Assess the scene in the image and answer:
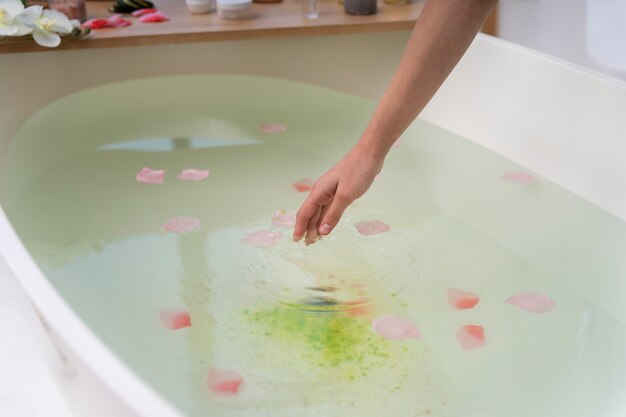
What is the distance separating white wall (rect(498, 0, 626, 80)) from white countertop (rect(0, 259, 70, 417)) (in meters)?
1.70

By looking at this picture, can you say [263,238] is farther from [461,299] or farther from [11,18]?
[11,18]

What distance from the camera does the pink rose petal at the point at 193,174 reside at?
2161 mm

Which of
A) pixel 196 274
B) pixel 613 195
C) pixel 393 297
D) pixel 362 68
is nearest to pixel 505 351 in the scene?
pixel 393 297

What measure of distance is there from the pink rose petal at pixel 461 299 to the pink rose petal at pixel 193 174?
0.87m

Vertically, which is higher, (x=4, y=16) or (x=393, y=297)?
(x=4, y=16)

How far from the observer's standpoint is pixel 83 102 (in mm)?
2482

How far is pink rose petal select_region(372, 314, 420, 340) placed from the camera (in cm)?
152

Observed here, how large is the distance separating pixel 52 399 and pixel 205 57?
4.71 feet

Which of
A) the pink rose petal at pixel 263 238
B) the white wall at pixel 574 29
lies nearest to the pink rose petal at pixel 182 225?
the pink rose petal at pixel 263 238

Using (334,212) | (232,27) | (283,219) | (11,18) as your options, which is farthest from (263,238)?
(11,18)

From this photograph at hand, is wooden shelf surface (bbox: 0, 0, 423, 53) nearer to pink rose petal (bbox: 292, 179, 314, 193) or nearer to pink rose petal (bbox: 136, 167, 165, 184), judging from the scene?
pink rose petal (bbox: 136, 167, 165, 184)

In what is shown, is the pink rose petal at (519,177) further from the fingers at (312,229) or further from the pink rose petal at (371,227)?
the fingers at (312,229)

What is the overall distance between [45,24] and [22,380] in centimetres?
106

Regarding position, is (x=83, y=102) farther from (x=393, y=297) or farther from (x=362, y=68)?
(x=393, y=297)
